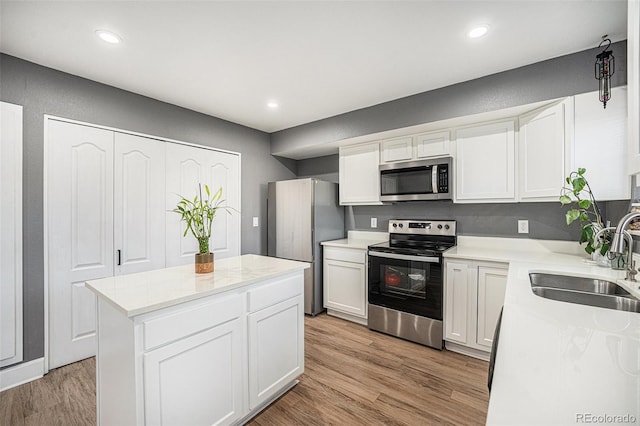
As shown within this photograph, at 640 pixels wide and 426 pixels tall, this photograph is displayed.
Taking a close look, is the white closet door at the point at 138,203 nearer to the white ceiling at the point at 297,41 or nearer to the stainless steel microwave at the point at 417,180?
the white ceiling at the point at 297,41

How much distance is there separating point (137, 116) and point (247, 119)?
1188mm

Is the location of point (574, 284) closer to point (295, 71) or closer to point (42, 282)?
point (295, 71)

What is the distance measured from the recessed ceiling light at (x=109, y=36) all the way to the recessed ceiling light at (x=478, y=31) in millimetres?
2330

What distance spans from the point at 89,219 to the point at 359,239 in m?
2.92

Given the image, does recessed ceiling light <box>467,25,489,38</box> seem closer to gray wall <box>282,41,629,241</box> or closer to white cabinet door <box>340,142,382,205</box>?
gray wall <box>282,41,629,241</box>

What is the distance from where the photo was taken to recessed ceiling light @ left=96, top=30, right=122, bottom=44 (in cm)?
183

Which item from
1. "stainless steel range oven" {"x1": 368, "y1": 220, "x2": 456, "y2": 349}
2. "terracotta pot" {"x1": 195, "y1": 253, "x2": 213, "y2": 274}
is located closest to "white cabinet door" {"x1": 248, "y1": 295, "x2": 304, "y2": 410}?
"terracotta pot" {"x1": 195, "y1": 253, "x2": 213, "y2": 274}

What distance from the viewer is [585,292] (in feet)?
4.83

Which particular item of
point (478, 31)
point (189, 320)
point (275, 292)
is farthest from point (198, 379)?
point (478, 31)

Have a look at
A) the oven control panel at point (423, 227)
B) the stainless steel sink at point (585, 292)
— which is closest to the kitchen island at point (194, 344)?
the stainless steel sink at point (585, 292)

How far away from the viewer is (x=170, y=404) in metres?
1.34

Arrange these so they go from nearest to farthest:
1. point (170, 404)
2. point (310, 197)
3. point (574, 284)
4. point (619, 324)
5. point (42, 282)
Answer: point (619, 324) → point (170, 404) → point (574, 284) → point (42, 282) → point (310, 197)

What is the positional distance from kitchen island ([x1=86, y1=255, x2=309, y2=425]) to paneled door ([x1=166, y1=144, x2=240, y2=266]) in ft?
4.27

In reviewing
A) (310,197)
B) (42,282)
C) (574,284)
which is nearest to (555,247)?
(574,284)
